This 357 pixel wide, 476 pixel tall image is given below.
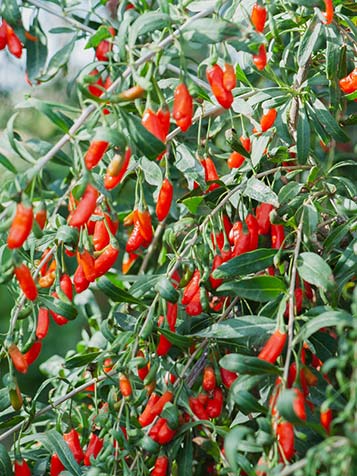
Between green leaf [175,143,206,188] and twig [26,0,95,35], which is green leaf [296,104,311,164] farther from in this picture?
twig [26,0,95,35]

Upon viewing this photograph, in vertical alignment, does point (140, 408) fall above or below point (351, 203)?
below

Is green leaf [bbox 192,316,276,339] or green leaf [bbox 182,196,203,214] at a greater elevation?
green leaf [bbox 182,196,203,214]

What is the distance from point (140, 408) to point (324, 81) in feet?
3.21

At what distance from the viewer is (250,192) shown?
181 cm

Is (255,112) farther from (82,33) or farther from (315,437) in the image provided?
(315,437)

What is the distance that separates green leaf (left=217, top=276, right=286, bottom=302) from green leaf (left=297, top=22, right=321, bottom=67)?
1.95 feet

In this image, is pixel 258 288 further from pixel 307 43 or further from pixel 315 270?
pixel 307 43

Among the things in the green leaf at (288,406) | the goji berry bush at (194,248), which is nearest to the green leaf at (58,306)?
the goji berry bush at (194,248)

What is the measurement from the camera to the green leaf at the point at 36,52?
6.74 ft

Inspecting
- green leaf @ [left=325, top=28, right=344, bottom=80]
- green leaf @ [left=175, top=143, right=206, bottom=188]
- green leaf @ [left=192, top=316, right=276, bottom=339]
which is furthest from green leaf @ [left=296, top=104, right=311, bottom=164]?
green leaf @ [left=192, top=316, right=276, bottom=339]

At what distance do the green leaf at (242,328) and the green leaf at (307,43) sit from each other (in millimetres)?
674

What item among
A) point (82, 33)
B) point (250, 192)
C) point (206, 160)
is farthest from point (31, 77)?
point (250, 192)

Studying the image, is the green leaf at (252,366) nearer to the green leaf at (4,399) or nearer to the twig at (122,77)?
the twig at (122,77)

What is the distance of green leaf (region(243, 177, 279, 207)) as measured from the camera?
178 cm
